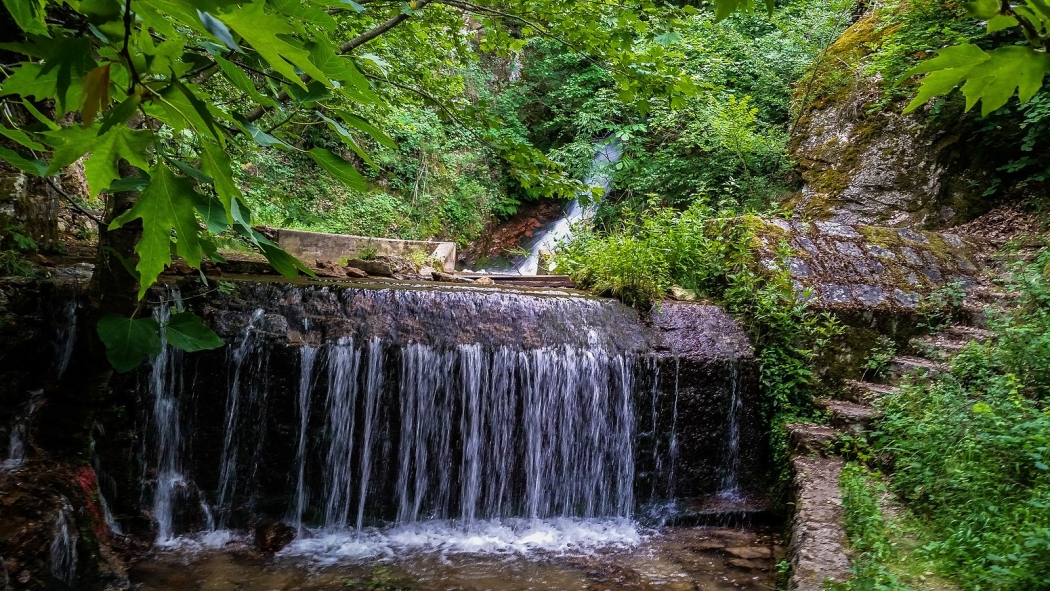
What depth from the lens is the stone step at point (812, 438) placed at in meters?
4.73

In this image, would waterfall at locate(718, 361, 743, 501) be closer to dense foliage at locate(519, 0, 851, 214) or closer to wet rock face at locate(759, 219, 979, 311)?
wet rock face at locate(759, 219, 979, 311)

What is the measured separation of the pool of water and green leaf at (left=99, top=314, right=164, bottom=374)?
3.34 metres

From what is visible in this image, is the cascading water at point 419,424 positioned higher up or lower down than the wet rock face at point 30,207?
lower down

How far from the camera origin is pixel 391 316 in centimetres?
497

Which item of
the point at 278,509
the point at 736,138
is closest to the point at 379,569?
the point at 278,509

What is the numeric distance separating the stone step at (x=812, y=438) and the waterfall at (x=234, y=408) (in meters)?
4.55

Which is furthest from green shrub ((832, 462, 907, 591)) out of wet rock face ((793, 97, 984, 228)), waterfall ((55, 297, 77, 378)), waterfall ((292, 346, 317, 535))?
waterfall ((55, 297, 77, 378))

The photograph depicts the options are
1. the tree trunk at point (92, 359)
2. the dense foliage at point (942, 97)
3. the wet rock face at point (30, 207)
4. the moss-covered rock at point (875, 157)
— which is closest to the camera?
the tree trunk at point (92, 359)

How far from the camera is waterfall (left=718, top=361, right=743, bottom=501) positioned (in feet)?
17.5

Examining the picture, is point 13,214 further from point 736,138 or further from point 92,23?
point 736,138

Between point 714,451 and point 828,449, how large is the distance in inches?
39.2

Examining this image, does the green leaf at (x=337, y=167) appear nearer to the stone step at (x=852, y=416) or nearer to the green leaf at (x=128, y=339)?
the green leaf at (x=128, y=339)

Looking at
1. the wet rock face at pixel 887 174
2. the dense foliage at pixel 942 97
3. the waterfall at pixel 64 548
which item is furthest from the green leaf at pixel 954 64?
the wet rock face at pixel 887 174

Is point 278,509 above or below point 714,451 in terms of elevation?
below
